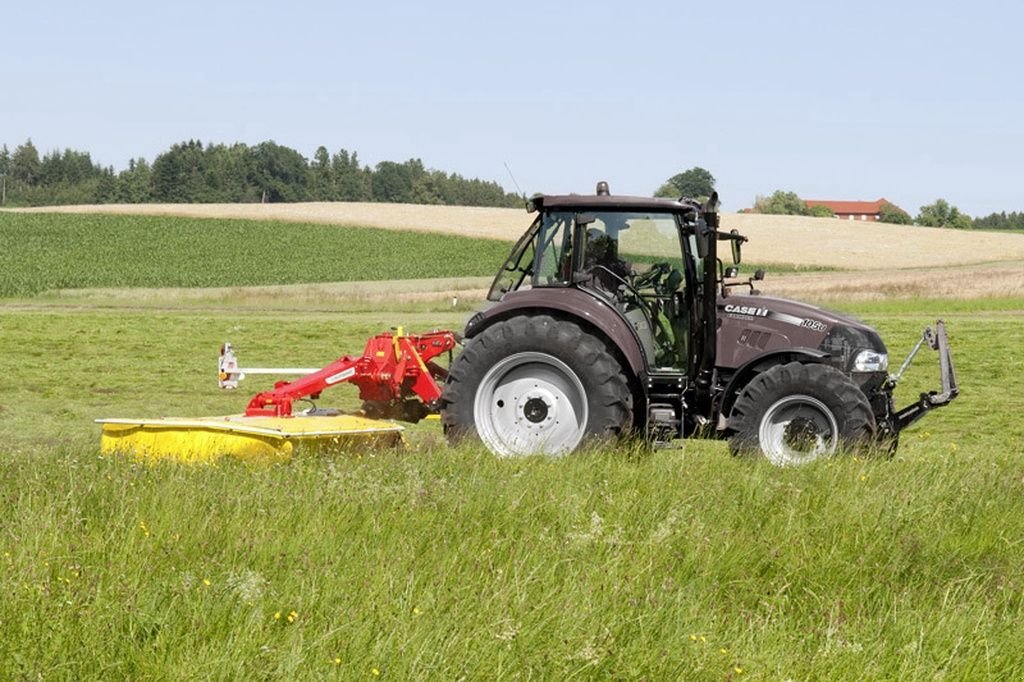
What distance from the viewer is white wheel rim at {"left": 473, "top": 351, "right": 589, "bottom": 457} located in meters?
9.13

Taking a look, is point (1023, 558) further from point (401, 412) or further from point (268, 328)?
point (268, 328)

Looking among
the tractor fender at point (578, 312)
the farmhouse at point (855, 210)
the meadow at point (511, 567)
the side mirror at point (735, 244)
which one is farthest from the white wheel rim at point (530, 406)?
the farmhouse at point (855, 210)

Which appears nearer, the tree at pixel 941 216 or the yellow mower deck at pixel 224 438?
the yellow mower deck at pixel 224 438

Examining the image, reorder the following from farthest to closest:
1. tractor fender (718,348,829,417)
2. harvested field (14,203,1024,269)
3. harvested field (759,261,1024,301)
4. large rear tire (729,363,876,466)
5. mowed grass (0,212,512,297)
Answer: harvested field (14,203,1024,269)
mowed grass (0,212,512,297)
harvested field (759,261,1024,301)
tractor fender (718,348,829,417)
large rear tire (729,363,876,466)

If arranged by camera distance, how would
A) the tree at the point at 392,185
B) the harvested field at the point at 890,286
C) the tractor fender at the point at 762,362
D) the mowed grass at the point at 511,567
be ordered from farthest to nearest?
1. the tree at the point at 392,185
2. the harvested field at the point at 890,286
3. the tractor fender at the point at 762,362
4. the mowed grass at the point at 511,567

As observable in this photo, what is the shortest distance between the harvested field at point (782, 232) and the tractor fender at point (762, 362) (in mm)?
45130

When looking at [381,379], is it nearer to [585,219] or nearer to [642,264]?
[585,219]

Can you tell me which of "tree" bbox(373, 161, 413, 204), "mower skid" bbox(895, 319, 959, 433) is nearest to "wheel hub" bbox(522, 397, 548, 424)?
"mower skid" bbox(895, 319, 959, 433)

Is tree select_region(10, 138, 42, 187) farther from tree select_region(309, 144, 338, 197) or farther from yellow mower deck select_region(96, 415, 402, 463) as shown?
yellow mower deck select_region(96, 415, 402, 463)

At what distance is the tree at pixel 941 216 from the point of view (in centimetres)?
12439

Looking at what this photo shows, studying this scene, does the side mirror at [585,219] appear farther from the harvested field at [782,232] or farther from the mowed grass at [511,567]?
the harvested field at [782,232]

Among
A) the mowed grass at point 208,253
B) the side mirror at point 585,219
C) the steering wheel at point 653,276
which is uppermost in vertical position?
the side mirror at point 585,219

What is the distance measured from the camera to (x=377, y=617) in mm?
4652

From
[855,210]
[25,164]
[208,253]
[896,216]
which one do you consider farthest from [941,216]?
[25,164]
